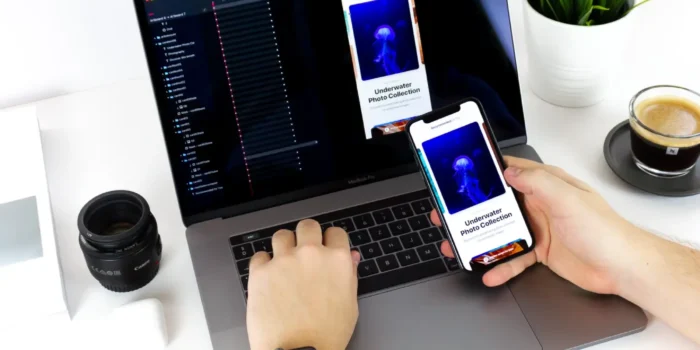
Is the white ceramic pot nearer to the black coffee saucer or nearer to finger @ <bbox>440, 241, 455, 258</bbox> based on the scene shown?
the black coffee saucer

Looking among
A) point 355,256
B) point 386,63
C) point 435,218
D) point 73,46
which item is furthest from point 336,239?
point 73,46

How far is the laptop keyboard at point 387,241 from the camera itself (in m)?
0.88

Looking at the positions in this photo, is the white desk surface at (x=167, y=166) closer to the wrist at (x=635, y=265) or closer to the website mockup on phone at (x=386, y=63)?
the wrist at (x=635, y=265)

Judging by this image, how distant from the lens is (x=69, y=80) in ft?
3.70

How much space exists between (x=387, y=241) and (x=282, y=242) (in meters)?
0.13

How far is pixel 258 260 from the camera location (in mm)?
845

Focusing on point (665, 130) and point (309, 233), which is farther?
point (665, 130)

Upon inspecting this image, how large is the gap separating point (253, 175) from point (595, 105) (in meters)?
0.51

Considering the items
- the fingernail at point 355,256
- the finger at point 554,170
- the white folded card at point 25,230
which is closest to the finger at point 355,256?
the fingernail at point 355,256

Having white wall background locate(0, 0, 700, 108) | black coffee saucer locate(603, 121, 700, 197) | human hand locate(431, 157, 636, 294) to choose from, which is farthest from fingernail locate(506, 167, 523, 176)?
white wall background locate(0, 0, 700, 108)

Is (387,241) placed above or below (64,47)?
below

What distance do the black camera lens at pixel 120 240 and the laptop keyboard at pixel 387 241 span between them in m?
0.11

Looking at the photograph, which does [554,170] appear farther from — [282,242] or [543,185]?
[282,242]

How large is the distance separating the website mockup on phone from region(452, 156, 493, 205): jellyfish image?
0.14 metres
